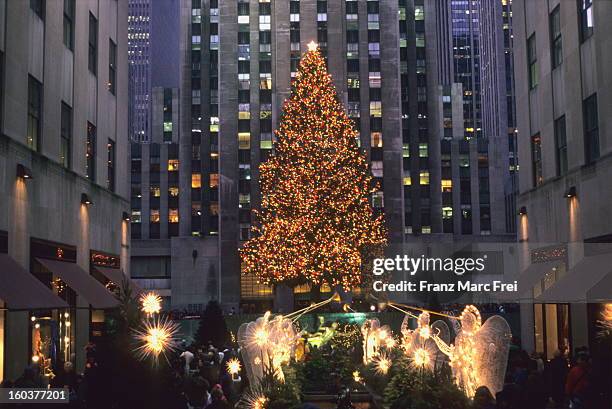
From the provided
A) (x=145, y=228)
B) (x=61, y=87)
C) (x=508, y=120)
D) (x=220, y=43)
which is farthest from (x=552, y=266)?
(x=508, y=120)

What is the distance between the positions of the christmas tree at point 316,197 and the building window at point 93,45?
63.0ft

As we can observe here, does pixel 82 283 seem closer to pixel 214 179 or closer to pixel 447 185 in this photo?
pixel 214 179

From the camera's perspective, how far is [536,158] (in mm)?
32250

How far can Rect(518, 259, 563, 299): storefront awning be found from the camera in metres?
29.6

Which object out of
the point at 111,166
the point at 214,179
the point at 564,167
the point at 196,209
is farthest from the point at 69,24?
the point at 196,209

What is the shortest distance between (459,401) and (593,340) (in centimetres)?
1305

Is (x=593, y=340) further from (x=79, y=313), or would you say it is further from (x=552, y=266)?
(x=79, y=313)

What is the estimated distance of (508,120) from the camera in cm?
15975

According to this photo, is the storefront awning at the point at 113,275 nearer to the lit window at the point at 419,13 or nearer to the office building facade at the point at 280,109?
the office building facade at the point at 280,109

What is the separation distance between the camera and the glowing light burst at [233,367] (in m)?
24.0

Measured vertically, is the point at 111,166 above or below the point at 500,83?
below

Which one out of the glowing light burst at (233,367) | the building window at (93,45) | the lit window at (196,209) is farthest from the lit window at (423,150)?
the glowing light burst at (233,367)

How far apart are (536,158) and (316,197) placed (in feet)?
62.5

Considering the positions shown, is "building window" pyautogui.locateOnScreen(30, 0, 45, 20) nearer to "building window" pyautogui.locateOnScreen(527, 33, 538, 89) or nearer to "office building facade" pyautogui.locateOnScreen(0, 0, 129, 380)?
"office building facade" pyautogui.locateOnScreen(0, 0, 129, 380)
